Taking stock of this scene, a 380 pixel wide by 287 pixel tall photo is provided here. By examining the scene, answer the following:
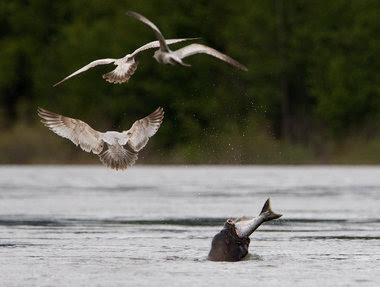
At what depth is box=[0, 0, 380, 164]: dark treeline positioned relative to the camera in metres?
50.7

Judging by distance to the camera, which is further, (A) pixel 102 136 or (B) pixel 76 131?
(B) pixel 76 131

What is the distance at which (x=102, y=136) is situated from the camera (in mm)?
17797

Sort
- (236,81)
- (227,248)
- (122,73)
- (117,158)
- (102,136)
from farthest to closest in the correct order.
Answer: (236,81)
(102,136)
(227,248)
(117,158)
(122,73)

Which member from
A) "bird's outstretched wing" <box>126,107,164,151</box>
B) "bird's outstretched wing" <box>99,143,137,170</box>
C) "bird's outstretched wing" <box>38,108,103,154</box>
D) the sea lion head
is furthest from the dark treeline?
"bird's outstretched wing" <box>99,143,137,170</box>

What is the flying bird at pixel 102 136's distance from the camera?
17578 mm

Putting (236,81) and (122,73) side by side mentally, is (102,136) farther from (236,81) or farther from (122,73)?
(236,81)

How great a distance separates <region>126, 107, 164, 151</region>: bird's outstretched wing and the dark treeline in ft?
94.7

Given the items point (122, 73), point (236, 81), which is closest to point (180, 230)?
point (122, 73)

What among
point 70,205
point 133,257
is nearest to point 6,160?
point 70,205

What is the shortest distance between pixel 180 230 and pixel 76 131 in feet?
14.3

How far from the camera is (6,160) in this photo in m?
46.4

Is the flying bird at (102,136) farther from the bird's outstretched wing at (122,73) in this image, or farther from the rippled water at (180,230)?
the rippled water at (180,230)

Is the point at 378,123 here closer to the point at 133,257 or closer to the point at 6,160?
the point at 6,160

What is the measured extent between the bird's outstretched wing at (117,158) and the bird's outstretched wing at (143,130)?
190 mm
